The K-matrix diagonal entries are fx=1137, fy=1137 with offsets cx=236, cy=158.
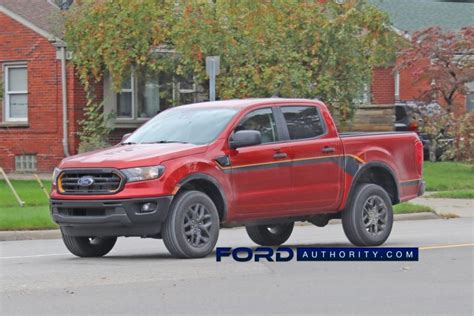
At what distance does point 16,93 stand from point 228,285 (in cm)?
2161

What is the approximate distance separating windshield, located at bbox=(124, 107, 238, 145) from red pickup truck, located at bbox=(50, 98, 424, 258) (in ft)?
0.05

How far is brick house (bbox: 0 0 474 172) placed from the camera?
99.0 ft

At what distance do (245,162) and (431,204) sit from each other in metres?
10.8

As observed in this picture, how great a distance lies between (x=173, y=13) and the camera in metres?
26.9

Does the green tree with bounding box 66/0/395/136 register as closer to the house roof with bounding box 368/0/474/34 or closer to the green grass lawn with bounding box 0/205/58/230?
the green grass lawn with bounding box 0/205/58/230

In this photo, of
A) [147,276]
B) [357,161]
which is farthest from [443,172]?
[147,276]

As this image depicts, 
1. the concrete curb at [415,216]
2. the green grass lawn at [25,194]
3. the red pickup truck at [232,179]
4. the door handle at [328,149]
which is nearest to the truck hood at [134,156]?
the red pickup truck at [232,179]

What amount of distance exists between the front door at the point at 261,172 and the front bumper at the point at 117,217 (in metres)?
1.09

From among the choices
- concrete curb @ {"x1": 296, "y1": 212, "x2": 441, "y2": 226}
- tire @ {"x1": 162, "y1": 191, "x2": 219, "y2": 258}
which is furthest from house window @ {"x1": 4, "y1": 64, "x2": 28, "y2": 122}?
tire @ {"x1": 162, "y1": 191, "x2": 219, "y2": 258}

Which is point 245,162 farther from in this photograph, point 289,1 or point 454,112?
point 454,112

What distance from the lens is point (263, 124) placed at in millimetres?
13773

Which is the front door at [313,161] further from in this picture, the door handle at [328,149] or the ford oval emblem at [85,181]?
the ford oval emblem at [85,181]

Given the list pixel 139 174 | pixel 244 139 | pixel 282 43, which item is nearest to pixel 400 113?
pixel 282 43

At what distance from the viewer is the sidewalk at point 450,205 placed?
22.1 metres
